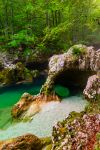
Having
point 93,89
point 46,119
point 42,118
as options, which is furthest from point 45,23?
point 46,119

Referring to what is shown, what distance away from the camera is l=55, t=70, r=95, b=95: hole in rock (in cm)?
3438

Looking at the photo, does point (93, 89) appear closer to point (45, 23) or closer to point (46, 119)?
point (46, 119)

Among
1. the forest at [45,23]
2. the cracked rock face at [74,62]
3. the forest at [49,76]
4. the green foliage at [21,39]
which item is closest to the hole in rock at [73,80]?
the forest at [49,76]

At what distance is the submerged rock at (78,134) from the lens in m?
15.3

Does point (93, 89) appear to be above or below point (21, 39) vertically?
above

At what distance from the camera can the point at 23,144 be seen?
19.7m

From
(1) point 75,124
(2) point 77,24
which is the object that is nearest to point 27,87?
(2) point 77,24

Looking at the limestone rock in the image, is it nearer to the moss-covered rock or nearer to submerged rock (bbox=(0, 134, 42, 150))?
submerged rock (bbox=(0, 134, 42, 150))

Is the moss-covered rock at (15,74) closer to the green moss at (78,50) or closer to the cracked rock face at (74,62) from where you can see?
the cracked rock face at (74,62)

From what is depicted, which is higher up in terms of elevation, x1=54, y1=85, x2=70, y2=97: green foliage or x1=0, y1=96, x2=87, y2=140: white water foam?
x1=0, y1=96, x2=87, y2=140: white water foam

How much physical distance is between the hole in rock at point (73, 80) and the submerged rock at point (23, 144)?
13.8 metres

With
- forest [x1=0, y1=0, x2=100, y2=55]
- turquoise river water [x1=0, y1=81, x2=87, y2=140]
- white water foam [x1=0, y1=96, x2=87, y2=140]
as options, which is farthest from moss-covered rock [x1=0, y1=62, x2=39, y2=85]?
white water foam [x1=0, y1=96, x2=87, y2=140]

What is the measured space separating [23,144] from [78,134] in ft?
16.4

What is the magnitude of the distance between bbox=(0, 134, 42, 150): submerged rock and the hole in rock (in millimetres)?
13841
